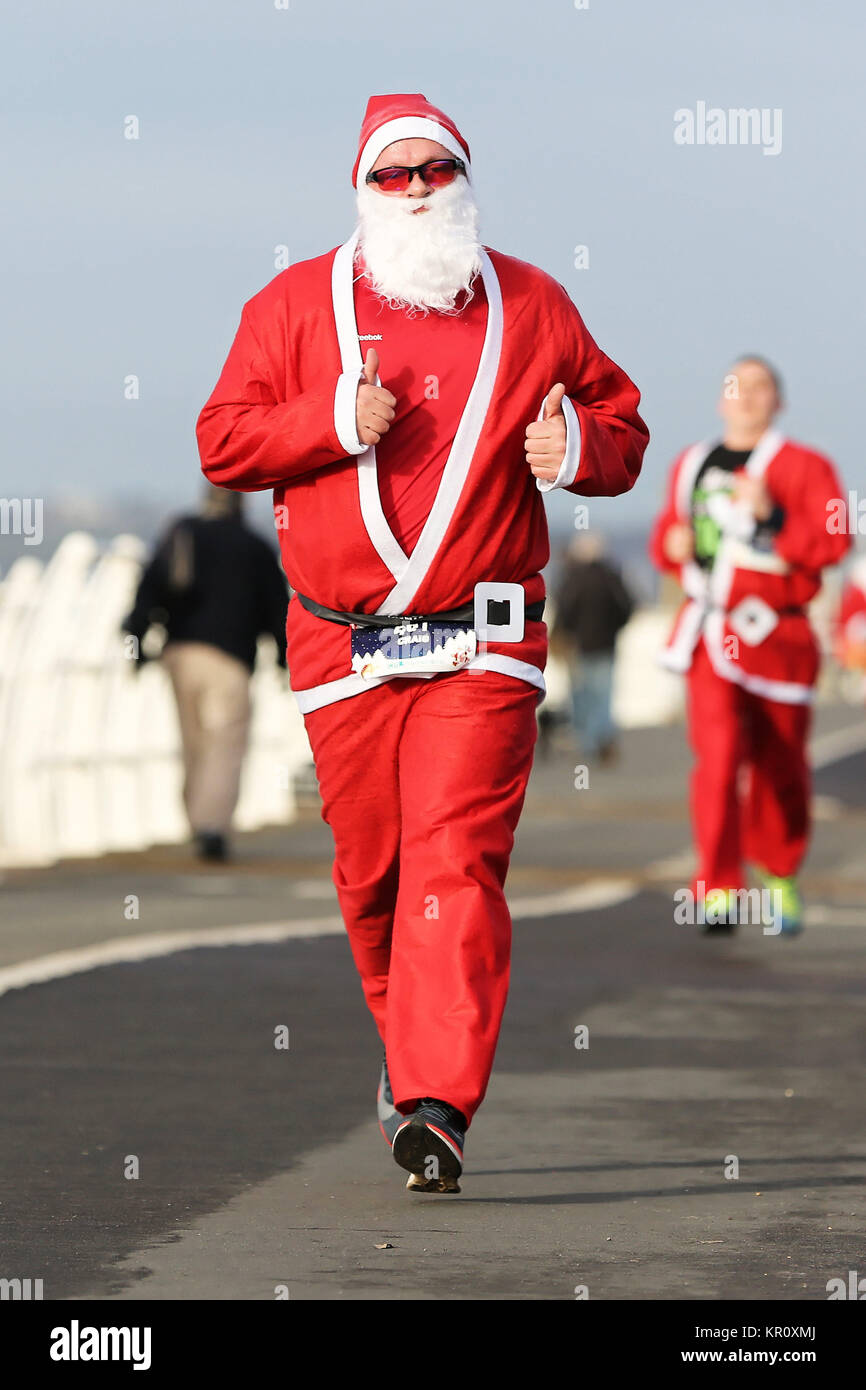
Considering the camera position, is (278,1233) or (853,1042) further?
(853,1042)

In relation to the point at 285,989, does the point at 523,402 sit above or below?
above

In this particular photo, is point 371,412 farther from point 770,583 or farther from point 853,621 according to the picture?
point 853,621

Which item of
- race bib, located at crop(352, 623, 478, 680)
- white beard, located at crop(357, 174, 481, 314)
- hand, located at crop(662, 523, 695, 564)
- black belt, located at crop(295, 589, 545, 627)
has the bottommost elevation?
hand, located at crop(662, 523, 695, 564)

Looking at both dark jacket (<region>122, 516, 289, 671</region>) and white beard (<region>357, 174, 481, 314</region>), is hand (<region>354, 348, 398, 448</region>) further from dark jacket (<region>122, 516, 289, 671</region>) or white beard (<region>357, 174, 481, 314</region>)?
dark jacket (<region>122, 516, 289, 671</region>)

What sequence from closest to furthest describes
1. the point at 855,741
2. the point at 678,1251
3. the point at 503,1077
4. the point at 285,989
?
the point at 678,1251, the point at 503,1077, the point at 285,989, the point at 855,741

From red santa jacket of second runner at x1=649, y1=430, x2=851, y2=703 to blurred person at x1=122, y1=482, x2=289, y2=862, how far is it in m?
4.23

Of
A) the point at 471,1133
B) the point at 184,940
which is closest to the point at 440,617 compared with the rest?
the point at 471,1133

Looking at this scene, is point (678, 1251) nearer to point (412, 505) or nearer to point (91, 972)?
point (412, 505)

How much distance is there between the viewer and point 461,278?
6312 mm

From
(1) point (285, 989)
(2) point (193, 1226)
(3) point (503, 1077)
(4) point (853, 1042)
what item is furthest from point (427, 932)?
(1) point (285, 989)

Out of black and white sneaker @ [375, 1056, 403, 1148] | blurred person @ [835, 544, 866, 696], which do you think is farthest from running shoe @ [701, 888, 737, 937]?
blurred person @ [835, 544, 866, 696]

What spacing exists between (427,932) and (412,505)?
84 cm

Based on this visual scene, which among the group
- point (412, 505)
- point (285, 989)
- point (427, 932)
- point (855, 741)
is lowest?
point (855, 741)

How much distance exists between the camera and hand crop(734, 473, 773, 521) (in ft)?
37.0
